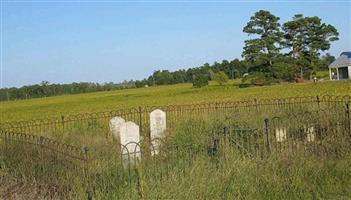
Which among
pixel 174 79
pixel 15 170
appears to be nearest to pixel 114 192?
pixel 15 170

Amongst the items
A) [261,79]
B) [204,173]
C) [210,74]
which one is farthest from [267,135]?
[210,74]

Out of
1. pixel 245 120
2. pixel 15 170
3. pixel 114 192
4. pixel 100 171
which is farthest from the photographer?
pixel 245 120

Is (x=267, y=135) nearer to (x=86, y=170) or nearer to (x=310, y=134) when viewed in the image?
(x=310, y=134)

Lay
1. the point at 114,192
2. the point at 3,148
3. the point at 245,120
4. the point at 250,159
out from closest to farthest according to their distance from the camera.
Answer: the point at 114,192
the point at 250,159
the point at 3,148
the point at 245,120

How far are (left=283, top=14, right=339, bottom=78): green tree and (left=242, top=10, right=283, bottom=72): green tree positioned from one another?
2501mm

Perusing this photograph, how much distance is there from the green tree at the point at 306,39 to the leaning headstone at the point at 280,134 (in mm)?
73279

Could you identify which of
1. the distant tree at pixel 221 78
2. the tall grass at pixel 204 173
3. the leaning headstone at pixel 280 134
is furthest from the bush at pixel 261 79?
the tall grass at pixel 204 173

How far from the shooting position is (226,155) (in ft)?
23.2

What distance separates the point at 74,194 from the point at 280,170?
3.00 m

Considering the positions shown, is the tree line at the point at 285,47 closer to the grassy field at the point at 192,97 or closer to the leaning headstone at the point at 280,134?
the grassy field at the point at 192,97

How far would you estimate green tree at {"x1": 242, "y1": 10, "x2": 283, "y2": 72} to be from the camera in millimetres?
76250

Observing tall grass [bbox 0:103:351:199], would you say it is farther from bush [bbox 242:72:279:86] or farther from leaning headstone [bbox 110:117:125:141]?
bush [bbox 242:72:279:86]

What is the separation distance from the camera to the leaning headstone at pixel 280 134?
8298 millimetres

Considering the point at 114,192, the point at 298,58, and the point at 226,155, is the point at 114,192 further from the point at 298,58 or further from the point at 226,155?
the point at 298,58
